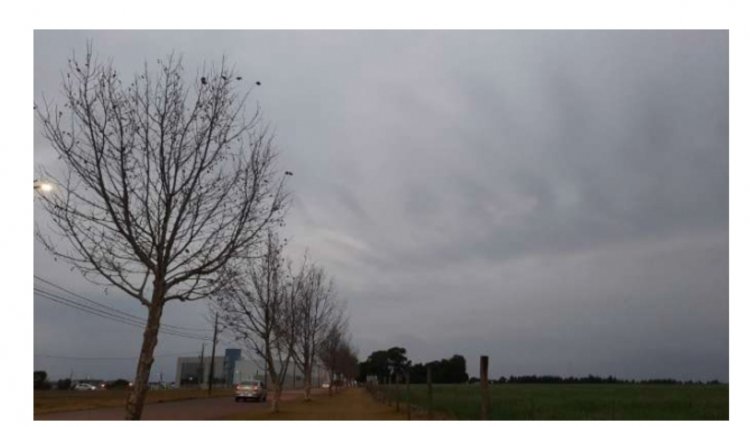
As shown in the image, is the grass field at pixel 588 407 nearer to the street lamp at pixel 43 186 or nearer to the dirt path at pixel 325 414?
the dirt path at pixel 325 414

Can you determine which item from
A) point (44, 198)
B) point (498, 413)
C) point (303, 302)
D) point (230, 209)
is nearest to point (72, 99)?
point (44, 198)

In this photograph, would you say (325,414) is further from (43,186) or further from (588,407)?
(43,186)

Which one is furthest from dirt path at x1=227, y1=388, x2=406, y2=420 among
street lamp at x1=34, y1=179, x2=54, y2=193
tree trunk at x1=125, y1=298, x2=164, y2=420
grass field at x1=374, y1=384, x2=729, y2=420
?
street lamp at x1=34, y1=179, x2=54, y2=193

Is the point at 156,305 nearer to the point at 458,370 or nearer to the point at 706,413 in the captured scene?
the point at 706,413

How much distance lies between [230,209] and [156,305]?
1.86 meters

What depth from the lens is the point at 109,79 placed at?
9562mm

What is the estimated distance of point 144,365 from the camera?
9.30m

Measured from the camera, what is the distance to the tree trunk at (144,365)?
9.18m

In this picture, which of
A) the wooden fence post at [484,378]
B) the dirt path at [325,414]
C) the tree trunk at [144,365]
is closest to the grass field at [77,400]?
the dirt path at [325,414]

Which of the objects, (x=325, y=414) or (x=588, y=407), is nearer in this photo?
(x=325, y=414)

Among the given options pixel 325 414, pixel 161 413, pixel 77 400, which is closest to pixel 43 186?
pixel 325 414

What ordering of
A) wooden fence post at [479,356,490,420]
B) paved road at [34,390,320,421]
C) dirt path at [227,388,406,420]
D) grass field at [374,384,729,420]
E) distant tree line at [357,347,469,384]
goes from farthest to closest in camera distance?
distant tree line at [357,347,469,384] < paved road at [34,390,320,421] < dirt path at [227,388,406,420] < grass field at [374,384,729,420] < wooden fence post at [479,356,490,420]

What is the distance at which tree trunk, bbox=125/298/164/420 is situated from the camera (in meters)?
9.18

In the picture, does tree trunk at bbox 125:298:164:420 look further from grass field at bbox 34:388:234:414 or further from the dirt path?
grass field at bbox 34:388:234:414
